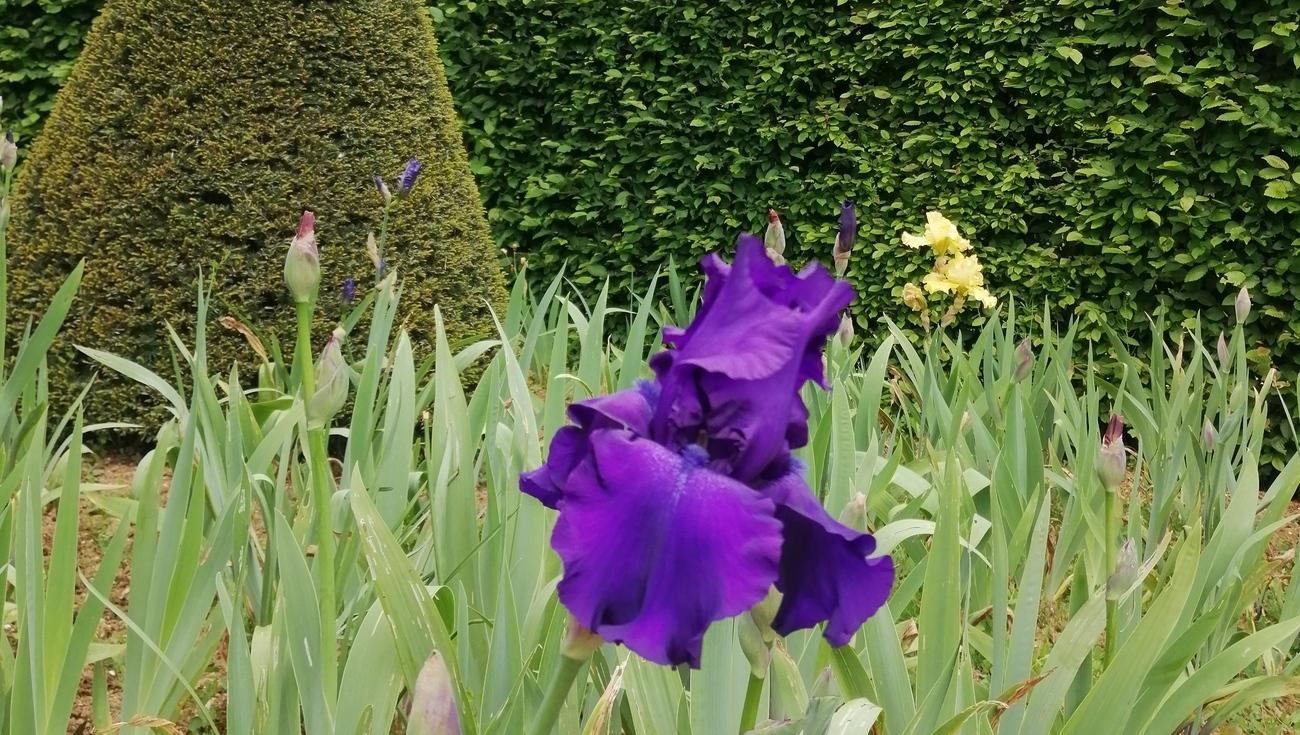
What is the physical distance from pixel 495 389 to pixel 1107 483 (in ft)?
3.25

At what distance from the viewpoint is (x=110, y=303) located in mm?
2895

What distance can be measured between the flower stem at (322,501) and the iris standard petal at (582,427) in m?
0.28

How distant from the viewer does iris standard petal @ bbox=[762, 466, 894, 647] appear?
646mm

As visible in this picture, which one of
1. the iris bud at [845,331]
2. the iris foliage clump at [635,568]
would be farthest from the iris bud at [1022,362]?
the iris bud at [845,331]

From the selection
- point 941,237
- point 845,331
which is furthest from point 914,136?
point 845,331

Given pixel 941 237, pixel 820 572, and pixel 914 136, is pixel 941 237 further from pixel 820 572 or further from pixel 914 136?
pixel 820 572

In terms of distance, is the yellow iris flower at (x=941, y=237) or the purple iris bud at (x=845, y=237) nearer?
the purple iris bud at (x=845, y=237)

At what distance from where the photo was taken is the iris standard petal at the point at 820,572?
→ 2.12ft

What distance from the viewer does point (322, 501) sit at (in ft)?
2.95

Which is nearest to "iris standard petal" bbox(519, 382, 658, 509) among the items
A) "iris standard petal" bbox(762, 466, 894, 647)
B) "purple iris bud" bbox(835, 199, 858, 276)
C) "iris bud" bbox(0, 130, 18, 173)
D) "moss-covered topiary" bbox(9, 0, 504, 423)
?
"iris standard petal" bbox(762, 466, 894, 647)

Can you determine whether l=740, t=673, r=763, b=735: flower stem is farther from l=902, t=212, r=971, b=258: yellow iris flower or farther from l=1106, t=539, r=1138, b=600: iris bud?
l=902, t=212, r=971, b=258: yellow iris flower

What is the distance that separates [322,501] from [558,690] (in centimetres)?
35

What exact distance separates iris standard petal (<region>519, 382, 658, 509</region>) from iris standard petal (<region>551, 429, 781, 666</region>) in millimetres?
60

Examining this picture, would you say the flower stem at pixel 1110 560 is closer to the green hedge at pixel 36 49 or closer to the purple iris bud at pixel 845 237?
the purple iris bud at pixel 845 237
